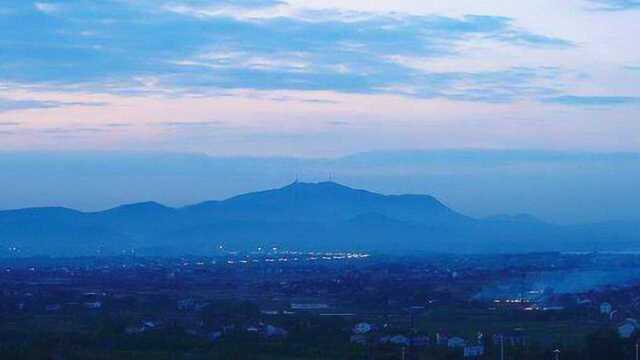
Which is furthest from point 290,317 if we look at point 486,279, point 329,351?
point 486,279

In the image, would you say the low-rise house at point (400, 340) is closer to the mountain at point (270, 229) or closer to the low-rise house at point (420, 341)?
the low-rise house at point (420, 341)

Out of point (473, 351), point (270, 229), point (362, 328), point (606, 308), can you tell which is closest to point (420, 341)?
point (473, 351)

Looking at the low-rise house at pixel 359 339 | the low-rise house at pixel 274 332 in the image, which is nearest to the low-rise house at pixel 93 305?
the low-rise house at pixel 274 332

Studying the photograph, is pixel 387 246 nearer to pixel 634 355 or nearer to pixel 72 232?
pixel 72 232

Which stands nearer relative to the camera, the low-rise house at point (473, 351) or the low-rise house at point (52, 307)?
the low-rise house at point (473, 351)

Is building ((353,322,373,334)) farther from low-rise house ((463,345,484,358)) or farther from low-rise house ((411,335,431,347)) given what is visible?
low-rise house ((463,345,484,358))

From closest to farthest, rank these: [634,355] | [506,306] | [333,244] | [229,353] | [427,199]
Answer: [634,355]
[229,353]
[506,306]
[333,244]
[427,199]

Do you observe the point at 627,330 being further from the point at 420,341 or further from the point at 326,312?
the point at 326,312
